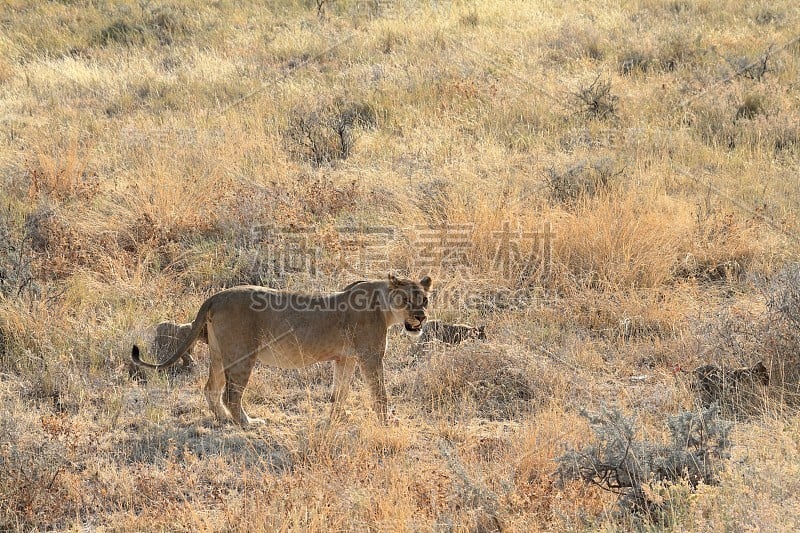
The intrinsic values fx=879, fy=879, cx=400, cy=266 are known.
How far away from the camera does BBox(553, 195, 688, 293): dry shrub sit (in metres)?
8.66

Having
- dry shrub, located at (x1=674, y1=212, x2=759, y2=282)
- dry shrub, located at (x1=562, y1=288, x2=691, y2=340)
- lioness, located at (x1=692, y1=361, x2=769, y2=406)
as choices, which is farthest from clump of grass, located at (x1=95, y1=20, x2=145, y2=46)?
lioness, located at (x1=692, y1=361, x2=769, y2=406)

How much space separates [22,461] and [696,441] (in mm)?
4103

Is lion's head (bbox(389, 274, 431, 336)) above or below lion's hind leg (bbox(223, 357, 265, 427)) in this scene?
above

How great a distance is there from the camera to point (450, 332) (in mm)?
7957

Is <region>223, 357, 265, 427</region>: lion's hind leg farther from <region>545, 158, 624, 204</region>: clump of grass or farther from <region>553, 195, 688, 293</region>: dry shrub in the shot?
<region>545, 158, 624, 204</region>: clump of grass

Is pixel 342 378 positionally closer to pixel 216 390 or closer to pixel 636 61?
pixel 216 390

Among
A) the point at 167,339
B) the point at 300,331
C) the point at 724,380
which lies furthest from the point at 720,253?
the point at 167,339

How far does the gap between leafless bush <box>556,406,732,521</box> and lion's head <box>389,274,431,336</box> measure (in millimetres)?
1741

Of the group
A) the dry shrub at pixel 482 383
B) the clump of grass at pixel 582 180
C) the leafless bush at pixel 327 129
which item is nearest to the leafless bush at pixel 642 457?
the dry shrub at pixel 482 383

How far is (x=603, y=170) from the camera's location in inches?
424

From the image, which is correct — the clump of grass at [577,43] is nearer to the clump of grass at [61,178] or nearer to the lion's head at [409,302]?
the clump of grass at [61,178]

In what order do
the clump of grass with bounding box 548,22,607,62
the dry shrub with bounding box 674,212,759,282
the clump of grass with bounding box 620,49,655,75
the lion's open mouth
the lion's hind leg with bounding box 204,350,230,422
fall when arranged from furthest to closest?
the clump of grass with bounding box 548,22,607,62 < the clump of grass with bounding box 620,49,655,75 < the dry shrub with bounding box 674,212,759,282 < the lion's open mouth < the lion's hind leg with bounding box 204,350,230,422

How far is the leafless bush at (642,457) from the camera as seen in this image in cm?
500

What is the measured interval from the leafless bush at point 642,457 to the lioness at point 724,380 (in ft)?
4.94
